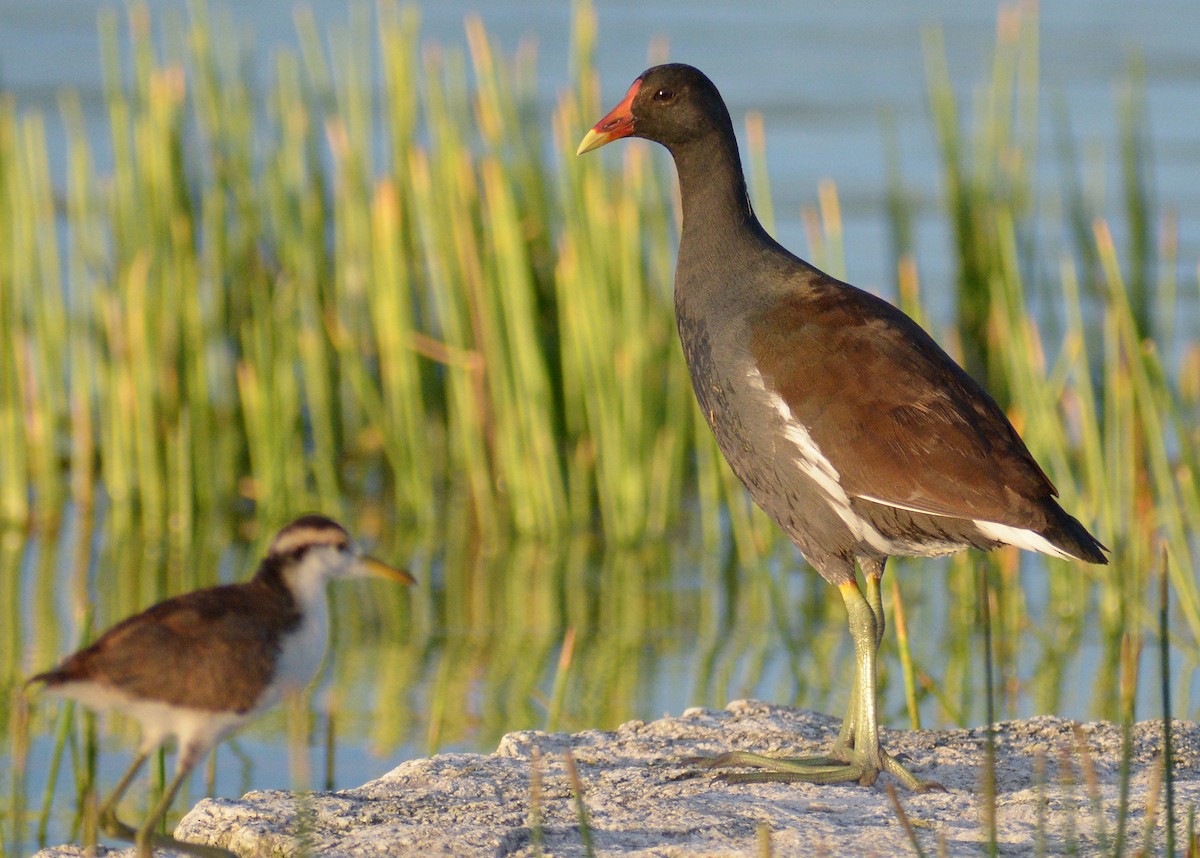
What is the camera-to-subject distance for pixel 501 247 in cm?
667

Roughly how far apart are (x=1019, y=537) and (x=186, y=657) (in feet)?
5.23

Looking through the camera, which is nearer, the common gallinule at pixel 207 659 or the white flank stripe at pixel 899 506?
the common gallinule at pixel 207 659

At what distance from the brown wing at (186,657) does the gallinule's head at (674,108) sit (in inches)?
65.1

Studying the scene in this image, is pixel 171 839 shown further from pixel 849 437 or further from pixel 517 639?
pixel 517 639

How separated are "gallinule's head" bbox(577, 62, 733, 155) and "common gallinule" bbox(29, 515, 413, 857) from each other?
1.44 meters

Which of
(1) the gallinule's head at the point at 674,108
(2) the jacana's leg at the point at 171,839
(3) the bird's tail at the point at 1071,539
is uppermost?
(1) the gallinule's head at the point at 674,108

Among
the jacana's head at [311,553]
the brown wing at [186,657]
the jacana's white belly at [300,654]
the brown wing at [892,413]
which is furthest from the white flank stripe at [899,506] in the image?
the brown wing at [186,657]

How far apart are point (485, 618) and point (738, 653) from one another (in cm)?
93

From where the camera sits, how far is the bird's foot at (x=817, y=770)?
3.67m

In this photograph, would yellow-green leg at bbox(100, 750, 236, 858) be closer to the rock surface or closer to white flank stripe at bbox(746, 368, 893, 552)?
the rock surface

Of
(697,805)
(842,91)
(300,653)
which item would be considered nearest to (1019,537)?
(697,805)

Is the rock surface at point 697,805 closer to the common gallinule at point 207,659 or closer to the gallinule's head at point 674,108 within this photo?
the common gallinule at point 207,659

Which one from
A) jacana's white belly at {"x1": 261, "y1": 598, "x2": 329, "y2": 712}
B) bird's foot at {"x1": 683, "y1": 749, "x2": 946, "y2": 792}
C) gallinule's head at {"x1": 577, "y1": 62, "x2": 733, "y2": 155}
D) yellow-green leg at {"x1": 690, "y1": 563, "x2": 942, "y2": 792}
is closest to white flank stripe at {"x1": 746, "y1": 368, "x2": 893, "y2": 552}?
yellow-green leg at {"x1": 690, "y1": 563, "x2": 942, "y2": 792}

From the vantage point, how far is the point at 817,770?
3715 millimetres
